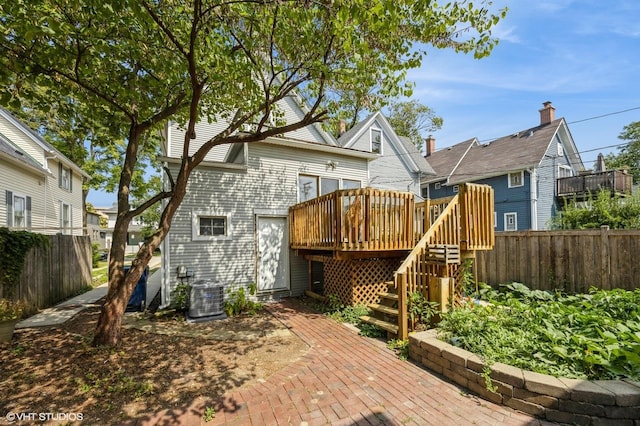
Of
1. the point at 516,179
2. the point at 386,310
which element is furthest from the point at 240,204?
the point at 516,179

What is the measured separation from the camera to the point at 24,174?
10758 mm

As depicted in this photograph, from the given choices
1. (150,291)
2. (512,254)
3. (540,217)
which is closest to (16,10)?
(150,291)

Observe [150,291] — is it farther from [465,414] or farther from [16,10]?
[465,414]

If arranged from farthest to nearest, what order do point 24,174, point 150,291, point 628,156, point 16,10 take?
point 628,156
point 24,174
point 150,291
point 16,10

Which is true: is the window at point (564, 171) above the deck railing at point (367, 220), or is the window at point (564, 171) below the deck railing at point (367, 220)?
above

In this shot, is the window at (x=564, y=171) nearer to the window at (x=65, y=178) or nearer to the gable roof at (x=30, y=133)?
the gable roof at (x=30, y=133)

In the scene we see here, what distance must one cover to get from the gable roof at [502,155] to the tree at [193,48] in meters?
14.4

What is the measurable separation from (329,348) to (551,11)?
312 inches

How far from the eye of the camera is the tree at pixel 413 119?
24.2 meters

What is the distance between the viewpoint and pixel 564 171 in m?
17.0

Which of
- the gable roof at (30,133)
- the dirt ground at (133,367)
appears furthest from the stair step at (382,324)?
the gable roof at (30,133)

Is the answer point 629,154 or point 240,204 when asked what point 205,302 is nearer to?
point 240,204

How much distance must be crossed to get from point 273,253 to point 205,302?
7.89ft

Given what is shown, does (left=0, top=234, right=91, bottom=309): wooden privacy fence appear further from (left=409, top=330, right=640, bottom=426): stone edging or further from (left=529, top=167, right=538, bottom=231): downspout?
(left=529, top=167, right=538, bottom=231): downspout
